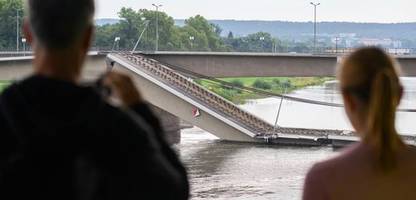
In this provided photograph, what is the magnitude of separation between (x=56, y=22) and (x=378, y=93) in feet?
1.89

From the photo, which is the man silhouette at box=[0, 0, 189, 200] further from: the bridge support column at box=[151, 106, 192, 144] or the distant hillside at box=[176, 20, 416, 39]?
the distant hillside at box=[176, 20, 416, 39]

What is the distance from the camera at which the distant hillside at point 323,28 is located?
35222 mm

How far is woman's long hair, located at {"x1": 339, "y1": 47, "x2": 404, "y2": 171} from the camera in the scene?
1.36m

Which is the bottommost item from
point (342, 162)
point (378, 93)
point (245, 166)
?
point (245, 166)

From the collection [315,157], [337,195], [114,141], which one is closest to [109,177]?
[114,141]

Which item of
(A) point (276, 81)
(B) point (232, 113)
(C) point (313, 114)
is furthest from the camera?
(A) point (276, 81)

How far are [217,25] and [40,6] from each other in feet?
136

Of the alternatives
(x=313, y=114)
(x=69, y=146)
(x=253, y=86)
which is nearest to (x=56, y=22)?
(x=69, y=146)

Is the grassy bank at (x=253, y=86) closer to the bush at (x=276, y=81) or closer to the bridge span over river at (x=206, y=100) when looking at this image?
the bush at (x=276, y=81)

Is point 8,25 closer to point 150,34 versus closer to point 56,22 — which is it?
point 150,34

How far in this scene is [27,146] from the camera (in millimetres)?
985

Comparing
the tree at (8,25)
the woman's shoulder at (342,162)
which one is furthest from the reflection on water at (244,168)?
the woman's shoulder at (342,162)

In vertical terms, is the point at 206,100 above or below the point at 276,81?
above

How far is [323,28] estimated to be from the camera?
4038 cm
